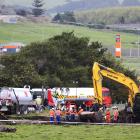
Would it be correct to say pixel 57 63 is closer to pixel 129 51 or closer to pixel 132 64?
pixel 132 64

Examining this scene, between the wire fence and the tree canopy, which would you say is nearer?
the tree canopy

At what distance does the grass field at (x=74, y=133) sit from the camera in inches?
1079

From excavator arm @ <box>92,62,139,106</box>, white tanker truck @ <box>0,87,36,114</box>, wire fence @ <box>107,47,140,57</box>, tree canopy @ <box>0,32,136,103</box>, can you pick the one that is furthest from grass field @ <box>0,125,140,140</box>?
wire fence @ <box>107,47,140,57</box>

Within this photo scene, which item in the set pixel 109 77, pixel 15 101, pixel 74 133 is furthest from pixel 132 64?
pixel 74 133

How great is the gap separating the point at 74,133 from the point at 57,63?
156 feet

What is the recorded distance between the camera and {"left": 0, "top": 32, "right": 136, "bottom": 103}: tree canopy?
7231 cm

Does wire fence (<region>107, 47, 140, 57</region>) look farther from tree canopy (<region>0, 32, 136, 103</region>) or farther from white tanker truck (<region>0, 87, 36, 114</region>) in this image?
white tanker truck (<region>0, 87, 36, 114</region>)

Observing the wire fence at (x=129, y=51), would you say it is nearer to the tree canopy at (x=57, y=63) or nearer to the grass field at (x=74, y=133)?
the tree canopy at (x=57, y=63)

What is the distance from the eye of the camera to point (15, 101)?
154 feet

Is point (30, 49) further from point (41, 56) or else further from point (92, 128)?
point (92, 128)

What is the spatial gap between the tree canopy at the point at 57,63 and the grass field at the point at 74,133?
3618 cm

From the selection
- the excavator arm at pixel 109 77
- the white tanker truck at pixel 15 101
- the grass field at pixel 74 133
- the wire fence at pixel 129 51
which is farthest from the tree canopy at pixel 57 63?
the wire fence at pixel 129 51

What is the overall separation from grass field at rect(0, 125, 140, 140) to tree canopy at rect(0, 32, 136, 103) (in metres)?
36.2

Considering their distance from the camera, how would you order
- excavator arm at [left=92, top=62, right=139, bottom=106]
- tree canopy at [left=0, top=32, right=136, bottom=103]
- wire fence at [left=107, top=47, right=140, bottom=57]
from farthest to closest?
wire fence at [left=107, top=47, right=140, bottom=57] < tree canopy at [left=0, top=32, right=136, bottom=103] < excavator arm at [left=92, top=62, right=139, bottom=106]
